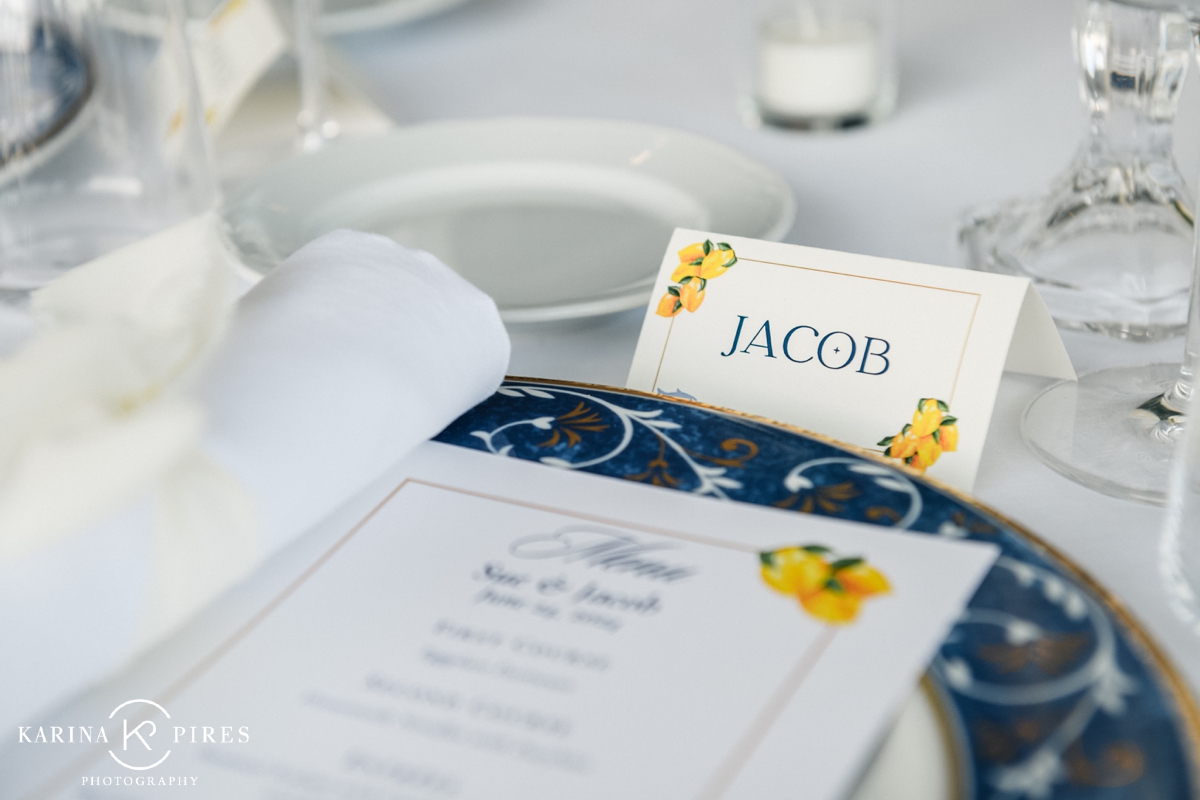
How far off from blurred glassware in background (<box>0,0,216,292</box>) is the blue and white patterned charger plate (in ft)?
0.99

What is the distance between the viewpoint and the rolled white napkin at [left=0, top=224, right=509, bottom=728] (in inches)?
10.4

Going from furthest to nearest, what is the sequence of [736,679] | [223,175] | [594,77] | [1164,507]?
1. [594,77]
2. [223,175]
3. [1164,507]
4. [736,679]

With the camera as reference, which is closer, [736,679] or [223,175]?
[736,679]

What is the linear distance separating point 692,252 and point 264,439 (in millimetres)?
180

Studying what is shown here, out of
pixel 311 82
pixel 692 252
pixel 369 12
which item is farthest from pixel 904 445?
pixel 369 12

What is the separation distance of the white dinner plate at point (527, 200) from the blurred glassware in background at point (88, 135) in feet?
0.22

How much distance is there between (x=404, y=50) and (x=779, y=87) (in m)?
0.33

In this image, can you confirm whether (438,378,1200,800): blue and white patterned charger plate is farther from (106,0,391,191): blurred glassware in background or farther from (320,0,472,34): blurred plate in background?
(320,0,472,34): blurred plate in background

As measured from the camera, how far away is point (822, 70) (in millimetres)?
705

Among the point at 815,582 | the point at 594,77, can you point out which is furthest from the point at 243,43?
the point at 815,582

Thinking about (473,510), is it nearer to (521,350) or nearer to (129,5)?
(521,350)

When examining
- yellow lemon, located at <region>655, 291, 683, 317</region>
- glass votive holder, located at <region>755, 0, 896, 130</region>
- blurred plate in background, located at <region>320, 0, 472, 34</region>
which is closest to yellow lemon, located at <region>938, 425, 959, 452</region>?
yellow lemon, located at <region>655, 291, 683, 317</region>

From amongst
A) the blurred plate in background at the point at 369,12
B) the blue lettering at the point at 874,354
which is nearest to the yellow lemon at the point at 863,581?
the blue lettering at the point at 874,354

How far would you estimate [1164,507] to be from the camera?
362 mm
